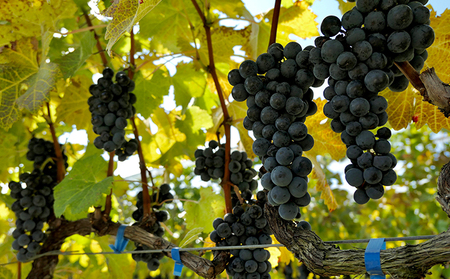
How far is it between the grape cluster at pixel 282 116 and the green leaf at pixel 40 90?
67cm

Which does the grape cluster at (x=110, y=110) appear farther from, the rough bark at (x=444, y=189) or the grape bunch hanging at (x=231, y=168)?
the rough bark at (x=444, y=189)

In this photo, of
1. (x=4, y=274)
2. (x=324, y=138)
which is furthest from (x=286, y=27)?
(x=4, y=274)

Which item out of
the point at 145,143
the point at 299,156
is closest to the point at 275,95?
the point at 299,156

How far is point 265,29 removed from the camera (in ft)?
4.33

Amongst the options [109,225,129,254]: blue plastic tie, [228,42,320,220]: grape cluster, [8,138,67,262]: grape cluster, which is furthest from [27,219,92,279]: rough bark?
[228,42,320,220]: grape cluster

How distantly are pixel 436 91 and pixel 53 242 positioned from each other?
5.22ft

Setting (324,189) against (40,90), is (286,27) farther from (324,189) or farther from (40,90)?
(40,90)

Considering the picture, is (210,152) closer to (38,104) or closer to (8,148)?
(38,104)

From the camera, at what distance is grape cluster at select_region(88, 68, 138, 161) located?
1.16 metres

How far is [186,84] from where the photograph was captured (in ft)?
5.56

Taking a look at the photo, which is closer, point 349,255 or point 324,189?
point 349,255

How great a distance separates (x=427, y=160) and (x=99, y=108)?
3753 millimetres

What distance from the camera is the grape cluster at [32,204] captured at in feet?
4.84

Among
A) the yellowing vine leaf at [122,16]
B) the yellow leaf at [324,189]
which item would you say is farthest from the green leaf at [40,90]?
the yellow leaf at [324,189]
